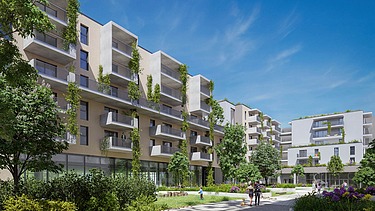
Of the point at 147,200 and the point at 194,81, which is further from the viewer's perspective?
the point at 194,81

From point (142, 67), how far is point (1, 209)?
2653 cm

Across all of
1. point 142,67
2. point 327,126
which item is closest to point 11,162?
point 142,67

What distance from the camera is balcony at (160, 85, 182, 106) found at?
123 feet

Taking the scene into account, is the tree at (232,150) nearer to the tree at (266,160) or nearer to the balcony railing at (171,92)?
the tree at (266,160)

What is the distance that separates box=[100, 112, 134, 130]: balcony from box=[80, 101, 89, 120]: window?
1604 millimetres

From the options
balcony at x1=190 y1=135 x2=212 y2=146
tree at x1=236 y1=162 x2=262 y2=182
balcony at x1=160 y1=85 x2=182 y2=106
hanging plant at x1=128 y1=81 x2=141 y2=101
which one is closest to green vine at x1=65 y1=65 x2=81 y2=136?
hanging plant at x1=128 y1=81 x2=141 y2=101

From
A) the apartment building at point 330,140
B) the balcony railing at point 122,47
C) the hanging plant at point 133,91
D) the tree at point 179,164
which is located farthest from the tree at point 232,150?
the apartment building at point 330,140

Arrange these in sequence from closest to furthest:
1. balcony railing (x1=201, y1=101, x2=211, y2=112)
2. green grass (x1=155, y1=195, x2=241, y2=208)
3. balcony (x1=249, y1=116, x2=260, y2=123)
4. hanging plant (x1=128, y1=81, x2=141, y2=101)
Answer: green grass (x1=155, y1=195, x2=241, y2=208) → hanging plant (x1=128, y1=81, x2=141, y2=101) → balcony railing (x1=201, y1=101, x2=211, y2=112) → balcony (x1=249, y1=116, x2=260, y2=123)

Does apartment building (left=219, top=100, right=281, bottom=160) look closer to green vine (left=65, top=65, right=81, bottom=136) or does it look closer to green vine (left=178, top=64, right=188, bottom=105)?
green vine (left=178, top=64, right=188, bottom=105)

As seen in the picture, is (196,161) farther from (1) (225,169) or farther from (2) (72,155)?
(2) (72,155)

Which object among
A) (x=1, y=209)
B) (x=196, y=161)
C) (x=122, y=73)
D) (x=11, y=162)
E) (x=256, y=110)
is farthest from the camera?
(x=256, y=110)

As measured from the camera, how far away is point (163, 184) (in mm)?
37094

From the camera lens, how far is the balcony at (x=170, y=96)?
37406 millimetres

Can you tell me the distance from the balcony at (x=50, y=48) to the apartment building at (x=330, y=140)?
177 feet
